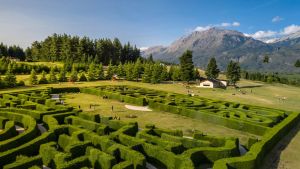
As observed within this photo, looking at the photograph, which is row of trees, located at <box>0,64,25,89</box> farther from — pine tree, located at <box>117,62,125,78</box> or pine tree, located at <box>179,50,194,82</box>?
pine tree, located at <box>179,50,194,82</box>

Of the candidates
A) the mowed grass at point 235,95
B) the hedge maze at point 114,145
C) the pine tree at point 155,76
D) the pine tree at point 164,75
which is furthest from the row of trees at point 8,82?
the pine tree at point 164,75

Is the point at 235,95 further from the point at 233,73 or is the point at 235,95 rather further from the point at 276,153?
the point at 276,153

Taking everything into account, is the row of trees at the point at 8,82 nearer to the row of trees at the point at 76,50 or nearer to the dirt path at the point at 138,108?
the dirt path at the point at 138,108

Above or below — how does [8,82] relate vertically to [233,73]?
below

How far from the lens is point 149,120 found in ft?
151

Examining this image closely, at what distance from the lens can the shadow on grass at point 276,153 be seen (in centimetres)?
2875

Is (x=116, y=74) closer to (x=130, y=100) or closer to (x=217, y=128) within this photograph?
(x=130, y=100)

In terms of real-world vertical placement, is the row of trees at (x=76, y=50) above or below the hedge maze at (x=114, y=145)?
above

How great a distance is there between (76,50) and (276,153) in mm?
120041

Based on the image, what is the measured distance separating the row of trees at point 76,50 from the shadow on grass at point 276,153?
101 meters

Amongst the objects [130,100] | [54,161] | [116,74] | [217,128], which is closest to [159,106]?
[130,100]

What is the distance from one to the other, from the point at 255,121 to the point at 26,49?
458 ft

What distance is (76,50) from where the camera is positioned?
138250 millimetres

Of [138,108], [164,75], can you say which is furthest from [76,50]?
[138,108]
